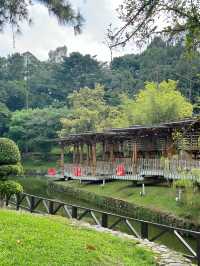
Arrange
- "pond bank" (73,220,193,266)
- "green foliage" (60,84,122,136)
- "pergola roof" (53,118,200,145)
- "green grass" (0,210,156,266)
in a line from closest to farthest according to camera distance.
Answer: "green grass" (0,210,156,266) → "pond bank" (73,220,193,266) → "pergola roof" (53,118,200,145) → "green foliage" (60,84,122,136)

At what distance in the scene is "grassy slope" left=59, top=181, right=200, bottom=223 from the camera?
16.5 m

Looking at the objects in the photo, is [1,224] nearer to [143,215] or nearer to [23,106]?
[143,215]

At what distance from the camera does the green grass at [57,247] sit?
20.0 feet

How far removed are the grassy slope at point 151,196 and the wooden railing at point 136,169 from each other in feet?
2.65

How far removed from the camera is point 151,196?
21797mm

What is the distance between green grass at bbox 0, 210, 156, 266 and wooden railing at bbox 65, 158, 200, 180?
31.1ft

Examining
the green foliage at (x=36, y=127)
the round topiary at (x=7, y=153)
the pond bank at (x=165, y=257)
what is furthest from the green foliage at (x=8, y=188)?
the green foliage at (x=36, y=127)

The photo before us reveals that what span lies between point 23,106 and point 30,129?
19.2 meters

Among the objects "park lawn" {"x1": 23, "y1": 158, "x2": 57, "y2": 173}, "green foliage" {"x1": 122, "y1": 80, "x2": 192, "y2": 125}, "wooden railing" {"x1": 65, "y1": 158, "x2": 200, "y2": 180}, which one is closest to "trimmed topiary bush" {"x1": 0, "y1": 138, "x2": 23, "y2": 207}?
"wooden railing" {"x1": 65, "y1": 158, "x2": 200, "y2": 180}

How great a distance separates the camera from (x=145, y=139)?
31.4 m

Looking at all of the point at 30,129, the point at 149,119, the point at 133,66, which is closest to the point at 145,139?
the point at 149,119

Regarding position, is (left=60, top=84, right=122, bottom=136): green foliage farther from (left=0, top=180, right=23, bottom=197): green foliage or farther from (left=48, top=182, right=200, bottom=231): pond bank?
(left=0, top=180, right=23, bottom=197): green foliage

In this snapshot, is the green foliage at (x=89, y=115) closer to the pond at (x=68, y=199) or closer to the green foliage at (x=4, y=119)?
the pond at (x=68, y=199)

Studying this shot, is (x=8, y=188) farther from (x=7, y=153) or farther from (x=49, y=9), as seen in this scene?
(x=49, y=9)
